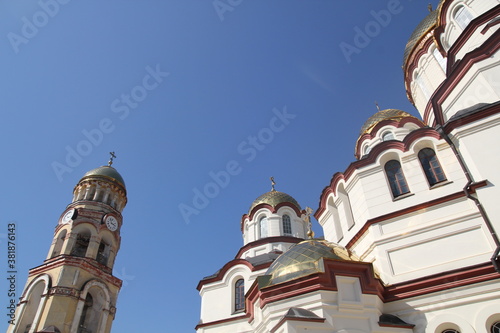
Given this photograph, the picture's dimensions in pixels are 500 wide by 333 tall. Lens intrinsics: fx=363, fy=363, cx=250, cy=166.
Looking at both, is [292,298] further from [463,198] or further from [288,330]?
[463,198]

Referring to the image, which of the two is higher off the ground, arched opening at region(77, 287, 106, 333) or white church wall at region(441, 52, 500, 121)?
white church wall at region(441, 52, 500, 121)

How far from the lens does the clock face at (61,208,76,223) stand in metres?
21.4

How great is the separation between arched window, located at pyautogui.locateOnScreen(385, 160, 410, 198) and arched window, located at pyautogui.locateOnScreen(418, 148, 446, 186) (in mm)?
648

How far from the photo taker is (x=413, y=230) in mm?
9695

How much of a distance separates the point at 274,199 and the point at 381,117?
7665 millimetres

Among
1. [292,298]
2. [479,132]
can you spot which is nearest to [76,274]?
[292,298]

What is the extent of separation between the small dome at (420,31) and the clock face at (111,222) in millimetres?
18508

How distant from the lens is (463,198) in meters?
9.41

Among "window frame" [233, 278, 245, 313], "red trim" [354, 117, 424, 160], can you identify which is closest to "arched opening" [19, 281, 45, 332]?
"window frame" [233, 278, 245, 313]

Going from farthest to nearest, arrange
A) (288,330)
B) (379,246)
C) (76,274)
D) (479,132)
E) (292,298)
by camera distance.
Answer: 1. (76,274)
2. (379,246)
3. (479,132)
4. (292,298)
5. (288,330)

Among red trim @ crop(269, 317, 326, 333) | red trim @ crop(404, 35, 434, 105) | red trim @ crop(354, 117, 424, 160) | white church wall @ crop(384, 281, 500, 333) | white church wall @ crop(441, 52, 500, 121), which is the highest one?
red trim @ crop(404, 35, 434, 105)

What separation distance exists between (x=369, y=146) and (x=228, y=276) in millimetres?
8080

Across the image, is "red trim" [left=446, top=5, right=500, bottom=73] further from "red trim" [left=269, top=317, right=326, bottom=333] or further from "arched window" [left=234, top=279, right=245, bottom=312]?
"arched window" [left=234, top=279, right=245, bottom=312]

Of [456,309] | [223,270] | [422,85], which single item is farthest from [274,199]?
[456,309]
